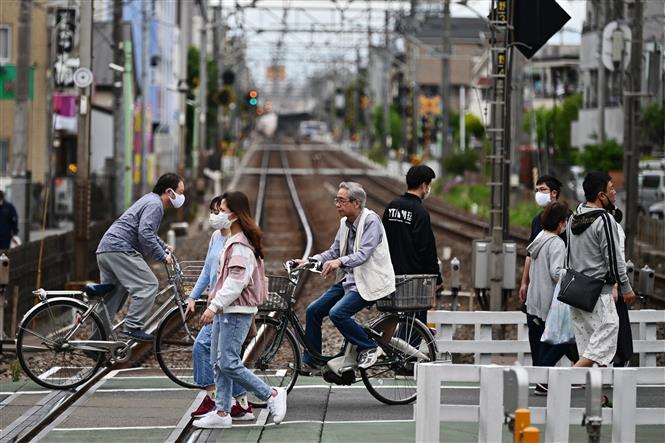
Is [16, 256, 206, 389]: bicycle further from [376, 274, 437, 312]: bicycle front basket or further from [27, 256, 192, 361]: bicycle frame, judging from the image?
[376, 274, 437, 312]: bicycle front basket

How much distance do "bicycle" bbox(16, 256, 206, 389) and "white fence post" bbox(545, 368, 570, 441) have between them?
4.05m

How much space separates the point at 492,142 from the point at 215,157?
169 ft

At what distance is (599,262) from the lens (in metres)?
10.8

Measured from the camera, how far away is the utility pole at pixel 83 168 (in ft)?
70.3

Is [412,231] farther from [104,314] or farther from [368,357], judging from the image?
[104,314]

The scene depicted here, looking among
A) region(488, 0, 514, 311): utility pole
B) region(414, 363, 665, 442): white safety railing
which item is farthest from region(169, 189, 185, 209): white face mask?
region(488, 0, 514, 311): utility pole

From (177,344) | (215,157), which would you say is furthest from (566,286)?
(215,157)

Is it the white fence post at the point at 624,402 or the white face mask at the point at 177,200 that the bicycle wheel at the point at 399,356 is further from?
the white fence post at the point at 624,402

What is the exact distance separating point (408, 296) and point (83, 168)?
37.7 feet

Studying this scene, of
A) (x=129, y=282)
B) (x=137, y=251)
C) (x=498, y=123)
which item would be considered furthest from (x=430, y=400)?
(x=498, y=123)

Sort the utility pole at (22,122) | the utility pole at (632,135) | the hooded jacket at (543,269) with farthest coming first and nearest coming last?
the utility pole at (632,135) < the utility pole at (22,122) < the hooded jacket at (543,269)

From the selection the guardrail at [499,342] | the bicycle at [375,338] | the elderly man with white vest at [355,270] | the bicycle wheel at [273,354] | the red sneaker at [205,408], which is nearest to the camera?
the red sneaker at [205,408]

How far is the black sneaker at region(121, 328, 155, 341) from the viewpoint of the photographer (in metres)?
12.4

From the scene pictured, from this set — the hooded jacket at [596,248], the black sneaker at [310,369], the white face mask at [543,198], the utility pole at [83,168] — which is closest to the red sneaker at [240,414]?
the black sneaker at [310,369]
